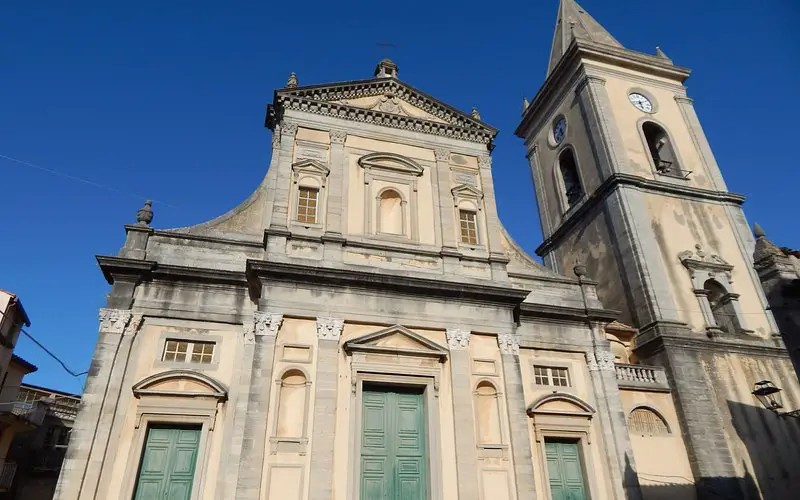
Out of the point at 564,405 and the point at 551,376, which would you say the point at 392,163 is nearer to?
the point at 551,376

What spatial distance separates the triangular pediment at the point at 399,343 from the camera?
1369cm

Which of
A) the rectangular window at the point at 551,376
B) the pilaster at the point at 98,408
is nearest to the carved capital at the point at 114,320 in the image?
the pilaster at the point at 98,408

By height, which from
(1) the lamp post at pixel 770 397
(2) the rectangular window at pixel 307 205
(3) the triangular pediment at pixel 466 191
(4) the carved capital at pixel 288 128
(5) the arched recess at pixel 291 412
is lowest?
(5) the arched recess at pixel 291 412

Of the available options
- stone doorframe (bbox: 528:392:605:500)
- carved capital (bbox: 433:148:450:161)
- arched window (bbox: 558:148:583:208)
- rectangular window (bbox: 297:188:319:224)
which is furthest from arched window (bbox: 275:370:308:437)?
arched window (bbox: 558:148:583:208)

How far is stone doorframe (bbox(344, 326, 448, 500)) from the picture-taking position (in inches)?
503

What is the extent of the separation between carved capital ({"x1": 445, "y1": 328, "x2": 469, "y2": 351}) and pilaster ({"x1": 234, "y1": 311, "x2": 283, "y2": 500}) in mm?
4363

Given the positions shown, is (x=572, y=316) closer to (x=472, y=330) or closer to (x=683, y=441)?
(x=472, y=330)

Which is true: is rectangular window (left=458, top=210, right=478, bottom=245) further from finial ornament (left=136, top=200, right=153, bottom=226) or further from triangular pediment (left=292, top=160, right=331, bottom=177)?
finial ornament (left=136, top=200, right=153, bottom=226)

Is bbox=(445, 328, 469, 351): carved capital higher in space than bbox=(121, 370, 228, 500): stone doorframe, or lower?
higher

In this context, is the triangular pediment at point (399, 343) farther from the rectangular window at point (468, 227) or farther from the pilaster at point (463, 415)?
the rectangular window at point (468, 227)

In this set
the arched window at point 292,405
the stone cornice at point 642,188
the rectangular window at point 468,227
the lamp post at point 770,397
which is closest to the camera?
the arched window at point 292,405

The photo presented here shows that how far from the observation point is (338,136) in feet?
56.5

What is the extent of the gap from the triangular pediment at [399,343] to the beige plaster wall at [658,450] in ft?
21.6

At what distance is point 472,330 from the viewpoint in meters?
14.8
